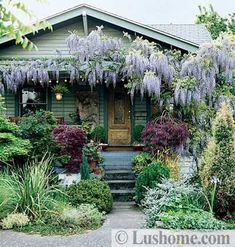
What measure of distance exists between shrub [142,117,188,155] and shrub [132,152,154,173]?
0.19m

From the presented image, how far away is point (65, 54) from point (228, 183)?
925 cm

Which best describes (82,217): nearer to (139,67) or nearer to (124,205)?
(124,205)

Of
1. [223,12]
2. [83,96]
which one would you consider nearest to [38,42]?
[83,96]

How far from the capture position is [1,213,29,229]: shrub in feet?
27.3

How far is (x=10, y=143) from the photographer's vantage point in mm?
11172

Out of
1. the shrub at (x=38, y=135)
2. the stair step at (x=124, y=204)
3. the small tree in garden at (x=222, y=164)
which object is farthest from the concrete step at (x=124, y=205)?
the small tree in garden at (x=222, y=164)

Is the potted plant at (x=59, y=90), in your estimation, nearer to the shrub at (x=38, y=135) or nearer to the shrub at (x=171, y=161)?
the shrub at (x=38, y=135)

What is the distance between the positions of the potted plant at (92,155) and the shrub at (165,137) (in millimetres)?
1405

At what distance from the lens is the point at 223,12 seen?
103 ft

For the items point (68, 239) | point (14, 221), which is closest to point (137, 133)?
point (14, 221)

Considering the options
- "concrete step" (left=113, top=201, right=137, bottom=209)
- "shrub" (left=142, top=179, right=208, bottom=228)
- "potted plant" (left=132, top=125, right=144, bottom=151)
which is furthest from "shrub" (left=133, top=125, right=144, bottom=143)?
"shrub" (left=142, top=179, right=208, bottom=228)

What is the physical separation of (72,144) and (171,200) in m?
4.74

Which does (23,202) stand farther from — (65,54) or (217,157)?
(65,54)

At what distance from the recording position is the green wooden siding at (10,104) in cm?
1633
